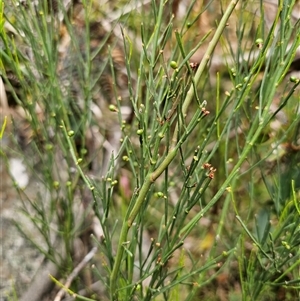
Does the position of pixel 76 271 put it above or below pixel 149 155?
below

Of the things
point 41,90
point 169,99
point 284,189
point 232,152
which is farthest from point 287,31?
point 232,152

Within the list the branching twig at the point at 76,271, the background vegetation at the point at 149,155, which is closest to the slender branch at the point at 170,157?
the background vegetation at the point at 149,155

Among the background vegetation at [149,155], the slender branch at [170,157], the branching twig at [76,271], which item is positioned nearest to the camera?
the slender branch at [170,157]

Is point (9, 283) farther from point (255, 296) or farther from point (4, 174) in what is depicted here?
point (255, 296)

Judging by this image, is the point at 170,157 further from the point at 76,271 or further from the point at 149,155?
the point at 76,271

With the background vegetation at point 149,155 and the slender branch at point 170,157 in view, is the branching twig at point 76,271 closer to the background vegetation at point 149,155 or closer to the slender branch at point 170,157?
the background vegetation at point 149,155

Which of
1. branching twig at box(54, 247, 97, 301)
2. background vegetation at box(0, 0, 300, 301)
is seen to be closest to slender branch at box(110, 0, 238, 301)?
background vegetation at box(0, 0, 300, 301)

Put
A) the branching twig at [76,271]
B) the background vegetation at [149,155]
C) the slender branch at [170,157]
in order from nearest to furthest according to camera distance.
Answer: the slender branch at [170,157]
the background vegetation at [149,155]
the branching twig at [76,271]

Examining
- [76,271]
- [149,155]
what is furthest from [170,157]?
[76,271]
